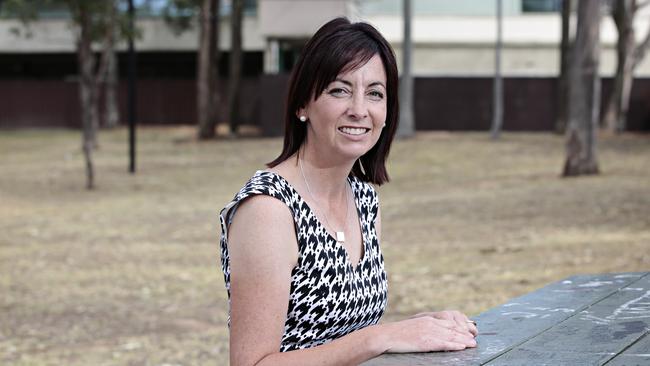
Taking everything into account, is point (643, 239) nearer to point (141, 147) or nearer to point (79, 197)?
point (79, 197)

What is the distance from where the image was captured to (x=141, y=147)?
37344 mm

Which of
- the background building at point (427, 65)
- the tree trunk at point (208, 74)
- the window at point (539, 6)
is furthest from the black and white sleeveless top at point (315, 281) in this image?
the window at point (539, 6)

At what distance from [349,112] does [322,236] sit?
13.7 inches

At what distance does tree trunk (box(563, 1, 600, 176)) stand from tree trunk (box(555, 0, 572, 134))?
14.9 m

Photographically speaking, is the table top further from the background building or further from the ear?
the background building

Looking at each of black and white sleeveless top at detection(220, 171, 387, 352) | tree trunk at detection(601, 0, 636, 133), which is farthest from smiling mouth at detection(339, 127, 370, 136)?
tree trunk at detection(601, 0, 636, 133)

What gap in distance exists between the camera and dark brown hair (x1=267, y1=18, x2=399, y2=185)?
3.51 meters

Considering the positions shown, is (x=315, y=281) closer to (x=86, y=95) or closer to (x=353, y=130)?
(x=353, y=130)

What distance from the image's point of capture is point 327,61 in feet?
11.5

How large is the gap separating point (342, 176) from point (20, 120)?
51732mm

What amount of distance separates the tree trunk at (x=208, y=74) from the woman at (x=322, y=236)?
36923 millimetres

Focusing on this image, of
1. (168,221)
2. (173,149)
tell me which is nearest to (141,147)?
(173,149)

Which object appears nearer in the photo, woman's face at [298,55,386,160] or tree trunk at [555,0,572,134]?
woman's face at [298,55,386,160]

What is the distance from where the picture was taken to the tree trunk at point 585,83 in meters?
22.5
